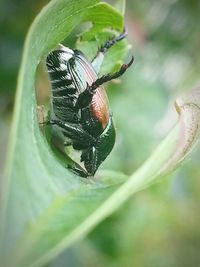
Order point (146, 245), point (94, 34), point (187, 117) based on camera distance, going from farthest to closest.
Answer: point (146, 245), point (94, 34), point (187, 117)

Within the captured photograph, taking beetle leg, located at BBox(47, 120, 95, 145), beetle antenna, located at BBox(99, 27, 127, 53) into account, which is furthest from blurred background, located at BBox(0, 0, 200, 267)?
beetle leg, located at BBox(47, 120, 95, 145)

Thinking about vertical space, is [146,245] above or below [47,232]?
below

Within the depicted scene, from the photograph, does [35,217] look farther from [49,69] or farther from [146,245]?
[146,245]

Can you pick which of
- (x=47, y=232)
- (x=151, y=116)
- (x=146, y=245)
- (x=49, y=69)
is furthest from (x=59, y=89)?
(x=146, y=245)

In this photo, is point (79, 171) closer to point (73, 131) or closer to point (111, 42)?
point (73, 131)

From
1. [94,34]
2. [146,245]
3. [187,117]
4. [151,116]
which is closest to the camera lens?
[187,117]

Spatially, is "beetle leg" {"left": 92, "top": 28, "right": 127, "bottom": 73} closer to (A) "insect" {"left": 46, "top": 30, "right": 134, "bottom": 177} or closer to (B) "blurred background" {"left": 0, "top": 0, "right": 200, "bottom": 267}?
(A) "insect" {"left": 46, "top": 30, "right": 134, "bottom": 177}

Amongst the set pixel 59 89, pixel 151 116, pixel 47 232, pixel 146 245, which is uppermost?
pixel 59 89
